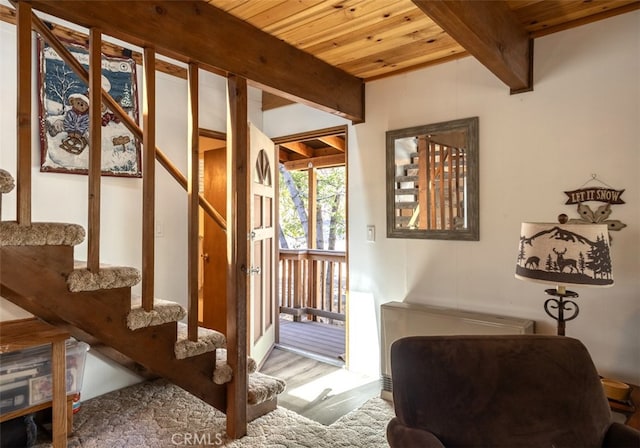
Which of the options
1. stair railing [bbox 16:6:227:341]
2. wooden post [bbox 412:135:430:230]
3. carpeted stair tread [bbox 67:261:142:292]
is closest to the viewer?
stair railing [bbox 16:6:227:341]

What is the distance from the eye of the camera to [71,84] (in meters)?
2.39

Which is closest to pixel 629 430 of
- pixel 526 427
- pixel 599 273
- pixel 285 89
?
pixel 526 427

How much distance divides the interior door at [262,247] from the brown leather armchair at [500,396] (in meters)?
1.70

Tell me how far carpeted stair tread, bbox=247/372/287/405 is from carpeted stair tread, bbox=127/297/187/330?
716 millimetres

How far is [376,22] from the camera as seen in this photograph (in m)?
2.12

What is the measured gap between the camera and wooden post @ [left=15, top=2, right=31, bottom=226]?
1423 millimetres

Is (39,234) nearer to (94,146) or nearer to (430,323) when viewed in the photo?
(94,146)

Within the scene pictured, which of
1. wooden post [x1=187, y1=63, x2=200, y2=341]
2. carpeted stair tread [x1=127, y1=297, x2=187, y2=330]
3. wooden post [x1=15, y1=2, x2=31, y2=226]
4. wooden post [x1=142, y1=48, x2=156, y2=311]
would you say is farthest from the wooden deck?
wooden post [x1=15, y1=2, x2=31, y2=226]

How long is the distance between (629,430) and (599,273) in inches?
22.9

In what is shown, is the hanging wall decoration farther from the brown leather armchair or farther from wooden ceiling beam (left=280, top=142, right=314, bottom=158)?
wooden ceiling beam (left=280, top=142, right=314, bottom=158)

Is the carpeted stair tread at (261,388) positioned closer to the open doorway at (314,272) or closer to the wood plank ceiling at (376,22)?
the open doorway at (314,272)

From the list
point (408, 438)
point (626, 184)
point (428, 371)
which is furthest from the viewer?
point (626, 184)

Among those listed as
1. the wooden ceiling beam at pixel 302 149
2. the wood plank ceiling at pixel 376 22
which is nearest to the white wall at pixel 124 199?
the wood plank ceiling at pixel 376 22

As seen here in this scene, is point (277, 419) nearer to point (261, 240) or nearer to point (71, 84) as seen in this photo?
point (261, 240)
